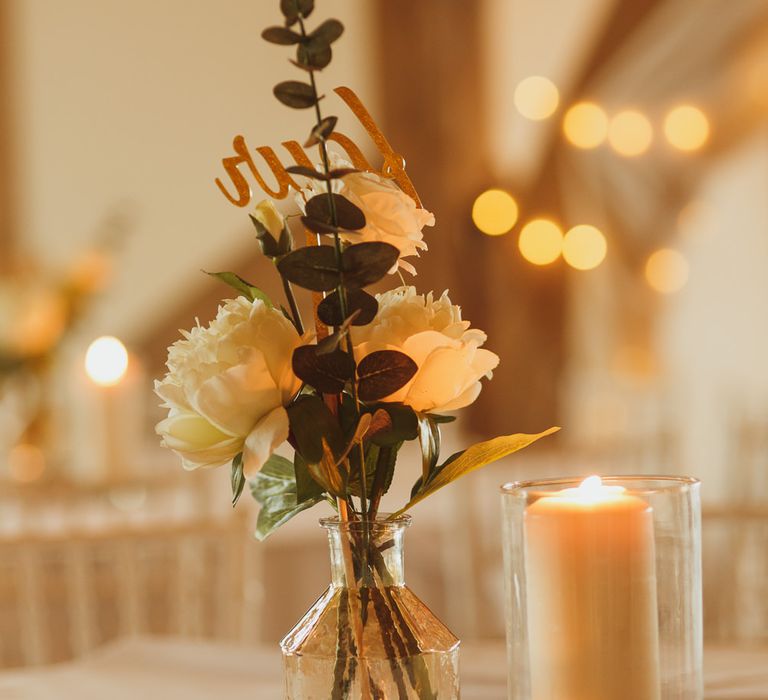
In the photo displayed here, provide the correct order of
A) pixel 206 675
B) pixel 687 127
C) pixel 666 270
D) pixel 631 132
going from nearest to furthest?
pixel 206 675 < pixel 687 127 < pixel 631 132 < pixel 666 270

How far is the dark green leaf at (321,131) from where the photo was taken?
0.55m

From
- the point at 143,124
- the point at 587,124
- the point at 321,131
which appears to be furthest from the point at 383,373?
the point at 143,124

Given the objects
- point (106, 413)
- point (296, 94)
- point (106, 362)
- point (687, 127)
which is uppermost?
point (687, 127)

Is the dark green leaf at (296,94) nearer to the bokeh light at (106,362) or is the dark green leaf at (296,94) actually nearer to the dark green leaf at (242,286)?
the dark green leaf at (242,286)

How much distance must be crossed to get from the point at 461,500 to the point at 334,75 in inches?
109

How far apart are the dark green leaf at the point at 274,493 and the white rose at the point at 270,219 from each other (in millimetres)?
127

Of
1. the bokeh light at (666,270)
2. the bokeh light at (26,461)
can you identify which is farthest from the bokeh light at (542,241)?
the bokeh light at (26,461)

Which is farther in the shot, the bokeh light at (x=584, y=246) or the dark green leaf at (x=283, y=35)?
the bokeh light at (x=584, y=246)

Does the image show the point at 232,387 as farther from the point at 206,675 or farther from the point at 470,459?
the point at 206,675

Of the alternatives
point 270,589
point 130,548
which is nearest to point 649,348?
point 270,589

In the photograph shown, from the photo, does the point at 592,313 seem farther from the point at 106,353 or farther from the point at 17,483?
the point at 17,483

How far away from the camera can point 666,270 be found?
11.4 feet

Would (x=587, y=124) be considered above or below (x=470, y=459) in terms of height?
above

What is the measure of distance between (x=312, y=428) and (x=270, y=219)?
0.39ft
